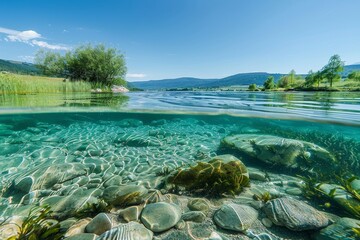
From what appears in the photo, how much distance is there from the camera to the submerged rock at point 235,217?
2314 mm

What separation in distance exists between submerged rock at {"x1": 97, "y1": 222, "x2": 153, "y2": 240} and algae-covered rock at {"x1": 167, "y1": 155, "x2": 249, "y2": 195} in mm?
1632

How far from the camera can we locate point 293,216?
2408 millimetres

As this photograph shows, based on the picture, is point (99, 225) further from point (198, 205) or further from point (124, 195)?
point (198, 205)

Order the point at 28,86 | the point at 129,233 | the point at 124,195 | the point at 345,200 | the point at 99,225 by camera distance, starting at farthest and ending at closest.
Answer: the point at 28,86
the point at 124,195
the point at 345,200
the point at 99,225
the point at 129,233

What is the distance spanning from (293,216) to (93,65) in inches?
1863

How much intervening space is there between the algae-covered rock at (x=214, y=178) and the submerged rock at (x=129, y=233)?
163 cm

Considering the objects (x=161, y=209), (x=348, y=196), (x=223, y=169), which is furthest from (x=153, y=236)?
(x=348, y=196)

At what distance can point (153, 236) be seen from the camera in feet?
7.13

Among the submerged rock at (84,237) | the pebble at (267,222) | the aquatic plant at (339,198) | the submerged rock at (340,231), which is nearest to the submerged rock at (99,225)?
the submerged rock at (84,237)

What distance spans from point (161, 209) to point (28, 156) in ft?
19.4

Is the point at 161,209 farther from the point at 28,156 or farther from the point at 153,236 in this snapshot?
the point at 28,156

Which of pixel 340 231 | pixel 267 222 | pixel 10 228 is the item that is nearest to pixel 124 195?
pixel 10 228

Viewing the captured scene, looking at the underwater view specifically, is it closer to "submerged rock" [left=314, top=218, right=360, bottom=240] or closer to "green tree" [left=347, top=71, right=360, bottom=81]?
"submerged rock" [left=314, top=218, right=360, bottom=240]

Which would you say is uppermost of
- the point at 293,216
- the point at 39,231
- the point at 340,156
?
the point at 293,216
